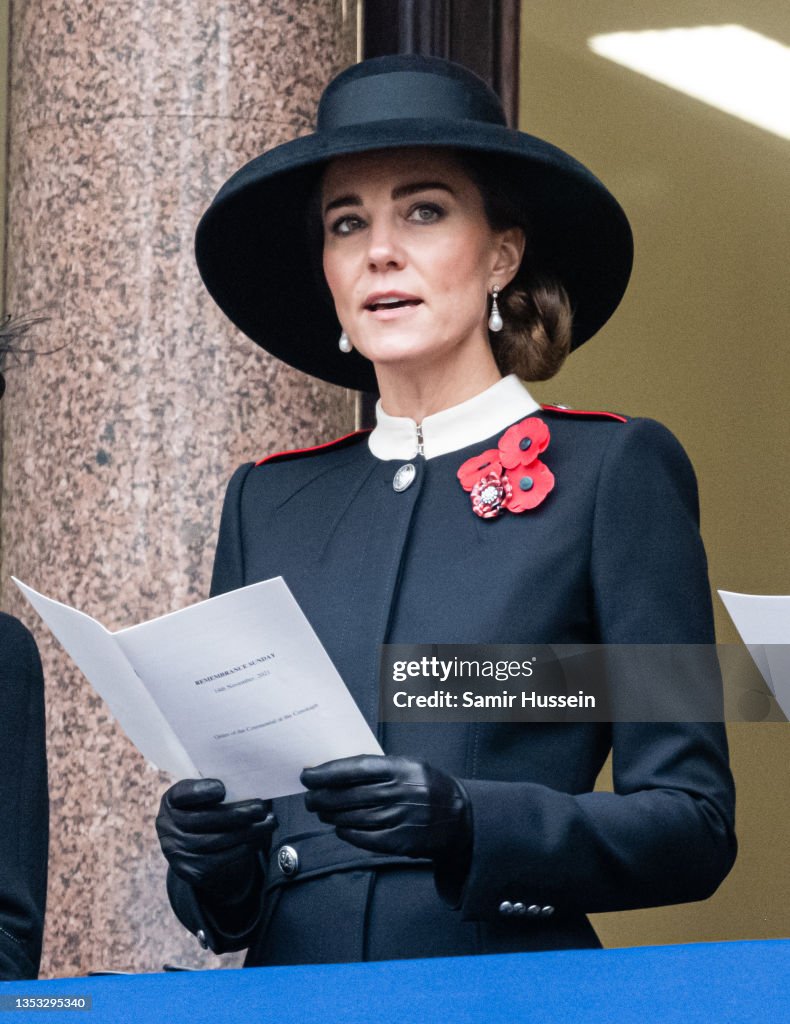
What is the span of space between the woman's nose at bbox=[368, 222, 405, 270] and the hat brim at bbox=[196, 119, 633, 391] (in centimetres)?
11

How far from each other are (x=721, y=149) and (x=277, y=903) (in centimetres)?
409

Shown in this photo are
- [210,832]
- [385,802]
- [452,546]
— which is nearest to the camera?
[385,802]

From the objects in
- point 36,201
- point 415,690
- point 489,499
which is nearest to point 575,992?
point 415,690

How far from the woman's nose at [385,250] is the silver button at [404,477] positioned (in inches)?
10.5

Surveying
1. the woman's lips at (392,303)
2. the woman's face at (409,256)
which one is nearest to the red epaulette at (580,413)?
the woman's face at (409,256)

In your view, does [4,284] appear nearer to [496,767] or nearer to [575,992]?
[496,767]

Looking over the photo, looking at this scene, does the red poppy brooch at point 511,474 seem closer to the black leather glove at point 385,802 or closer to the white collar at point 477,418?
the white collar at point 477,418

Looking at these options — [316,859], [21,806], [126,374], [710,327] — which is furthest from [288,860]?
[710,327]

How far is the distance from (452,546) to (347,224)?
473 mm

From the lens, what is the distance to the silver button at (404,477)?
8.25 ft

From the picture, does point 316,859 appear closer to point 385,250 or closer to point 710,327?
point 385,250

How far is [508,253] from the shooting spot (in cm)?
264
